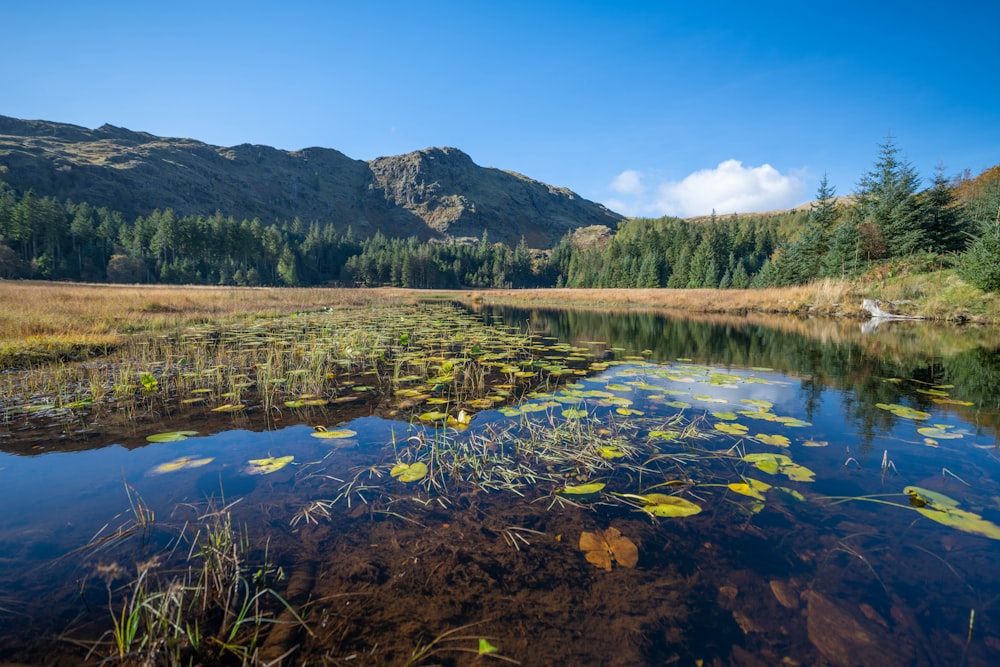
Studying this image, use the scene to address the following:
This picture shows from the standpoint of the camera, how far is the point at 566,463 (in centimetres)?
432

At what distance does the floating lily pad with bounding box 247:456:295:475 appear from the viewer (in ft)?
12.9

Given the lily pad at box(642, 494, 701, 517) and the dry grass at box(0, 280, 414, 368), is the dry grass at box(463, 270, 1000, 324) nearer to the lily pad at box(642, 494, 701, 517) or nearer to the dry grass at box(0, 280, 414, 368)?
the lily pad at box(642, 494, 701, 517)

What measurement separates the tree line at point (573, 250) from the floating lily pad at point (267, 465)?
2440 cm

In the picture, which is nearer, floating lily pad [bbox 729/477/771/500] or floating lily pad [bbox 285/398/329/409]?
floating lily pad [bbox 729/477/771/500]

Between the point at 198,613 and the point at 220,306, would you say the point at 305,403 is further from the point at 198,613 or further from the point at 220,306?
the point at 220,306

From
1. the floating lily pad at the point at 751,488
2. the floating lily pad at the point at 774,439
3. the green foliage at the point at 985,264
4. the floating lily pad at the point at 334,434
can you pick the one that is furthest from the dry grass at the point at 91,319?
the green foliage at the point at 985,264

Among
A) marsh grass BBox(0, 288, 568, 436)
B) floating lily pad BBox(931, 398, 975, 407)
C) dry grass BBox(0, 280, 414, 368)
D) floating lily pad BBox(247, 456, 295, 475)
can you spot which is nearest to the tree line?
floating lily pad BBox(931, 398, 975, 407)

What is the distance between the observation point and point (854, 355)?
10539 millimetres

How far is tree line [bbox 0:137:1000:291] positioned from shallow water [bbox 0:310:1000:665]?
1981cm

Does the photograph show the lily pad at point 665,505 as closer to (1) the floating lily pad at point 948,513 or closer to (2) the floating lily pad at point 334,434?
(1) the floating lily pad at point 948,513

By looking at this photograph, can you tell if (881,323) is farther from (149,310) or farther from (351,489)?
(149,310)

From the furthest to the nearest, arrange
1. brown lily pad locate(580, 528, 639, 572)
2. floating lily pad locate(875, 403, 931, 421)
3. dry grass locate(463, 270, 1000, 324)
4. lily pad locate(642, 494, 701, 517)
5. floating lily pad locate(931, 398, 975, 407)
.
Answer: dry grass locate(463, 270, 1000, 324)
floating lily pad locate(931, 398, 975, 407)
floating lily pad locate(875, 403, 931, 421)
lily pad locate(642, 494, 701, 517)
brown lily pad locate(580, 528, 639, 572)

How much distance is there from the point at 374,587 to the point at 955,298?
2580cm

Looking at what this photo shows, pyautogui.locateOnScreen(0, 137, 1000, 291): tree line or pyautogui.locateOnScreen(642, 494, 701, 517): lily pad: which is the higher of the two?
pyautogui.locateOnScreen(0, 137, 1000, 291): tree line
